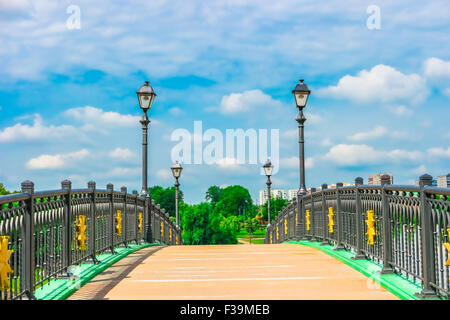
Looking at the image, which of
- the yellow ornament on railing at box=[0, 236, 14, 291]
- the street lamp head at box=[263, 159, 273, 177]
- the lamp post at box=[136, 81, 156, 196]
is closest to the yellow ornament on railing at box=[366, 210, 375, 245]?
the yellow ornament on railing at box=[0, 236, 14, 291]

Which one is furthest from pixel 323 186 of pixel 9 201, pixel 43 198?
pixel 9 201

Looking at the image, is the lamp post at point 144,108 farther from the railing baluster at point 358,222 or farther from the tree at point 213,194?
the tree at point 213,194

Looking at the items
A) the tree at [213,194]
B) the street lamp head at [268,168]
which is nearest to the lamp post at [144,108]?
the street lamp head at [268,168]

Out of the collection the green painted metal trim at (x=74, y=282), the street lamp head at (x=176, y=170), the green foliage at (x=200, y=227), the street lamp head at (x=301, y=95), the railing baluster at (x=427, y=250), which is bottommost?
the green foliage at (x=200, y=227)

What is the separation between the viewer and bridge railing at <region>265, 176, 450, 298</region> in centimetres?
545

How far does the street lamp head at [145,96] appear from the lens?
15656 mm

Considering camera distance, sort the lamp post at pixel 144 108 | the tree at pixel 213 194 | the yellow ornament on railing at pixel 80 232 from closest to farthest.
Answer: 1. the yellow ornament on railing at pixel 80 232
2. the lamp post at pixel 144 108
3. the tree at pixel 213 194

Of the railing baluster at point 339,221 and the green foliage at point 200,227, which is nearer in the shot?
the railing baluster at point 339,221

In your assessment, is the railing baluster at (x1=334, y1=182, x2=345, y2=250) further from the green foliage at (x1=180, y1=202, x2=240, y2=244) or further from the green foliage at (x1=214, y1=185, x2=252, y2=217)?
the green foliage at (x1=214, y1=185, x2=252, y2=217)

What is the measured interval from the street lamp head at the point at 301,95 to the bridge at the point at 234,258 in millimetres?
5014

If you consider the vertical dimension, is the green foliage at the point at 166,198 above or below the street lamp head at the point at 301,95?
below

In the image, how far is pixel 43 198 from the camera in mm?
6535

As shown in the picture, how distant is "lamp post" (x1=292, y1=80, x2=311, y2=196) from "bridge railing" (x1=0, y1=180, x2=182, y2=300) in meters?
5.59
